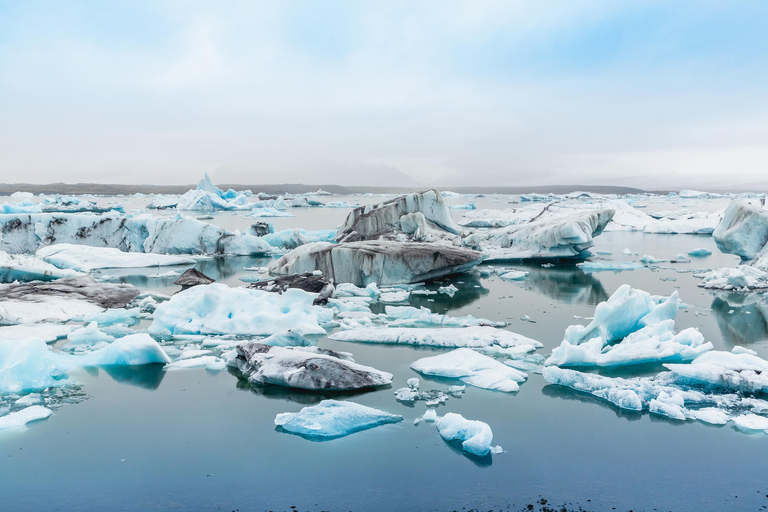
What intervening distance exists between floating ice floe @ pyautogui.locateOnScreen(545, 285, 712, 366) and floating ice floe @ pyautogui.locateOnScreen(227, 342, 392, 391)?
192 cm

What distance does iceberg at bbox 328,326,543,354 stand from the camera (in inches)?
253

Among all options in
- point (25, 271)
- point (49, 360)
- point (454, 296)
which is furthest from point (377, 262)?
point (25, 271)

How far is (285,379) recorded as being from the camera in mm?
5199

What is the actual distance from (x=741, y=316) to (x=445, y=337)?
468 centimetres

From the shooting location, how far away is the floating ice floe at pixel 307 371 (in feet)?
16.8

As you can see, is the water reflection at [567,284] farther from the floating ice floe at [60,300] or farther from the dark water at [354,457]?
the floating ice floe at [60,300]

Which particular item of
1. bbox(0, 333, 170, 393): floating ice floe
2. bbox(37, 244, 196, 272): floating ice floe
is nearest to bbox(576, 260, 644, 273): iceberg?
bbox(37, 244, 196, 272): floating ice floe

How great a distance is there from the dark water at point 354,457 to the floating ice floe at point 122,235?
969 cm

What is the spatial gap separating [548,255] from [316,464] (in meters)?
10.8

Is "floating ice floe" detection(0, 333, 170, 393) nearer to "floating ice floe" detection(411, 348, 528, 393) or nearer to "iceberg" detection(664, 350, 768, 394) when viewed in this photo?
"floating ice floe" detection(411, 348, 528, 393)

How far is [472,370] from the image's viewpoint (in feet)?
18.0

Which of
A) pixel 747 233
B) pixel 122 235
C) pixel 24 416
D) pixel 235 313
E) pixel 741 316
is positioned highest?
pixel 747 233

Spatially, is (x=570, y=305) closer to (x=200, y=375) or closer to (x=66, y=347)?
(x=200, y=375)

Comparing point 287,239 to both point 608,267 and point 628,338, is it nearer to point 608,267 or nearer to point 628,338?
point 608,267
